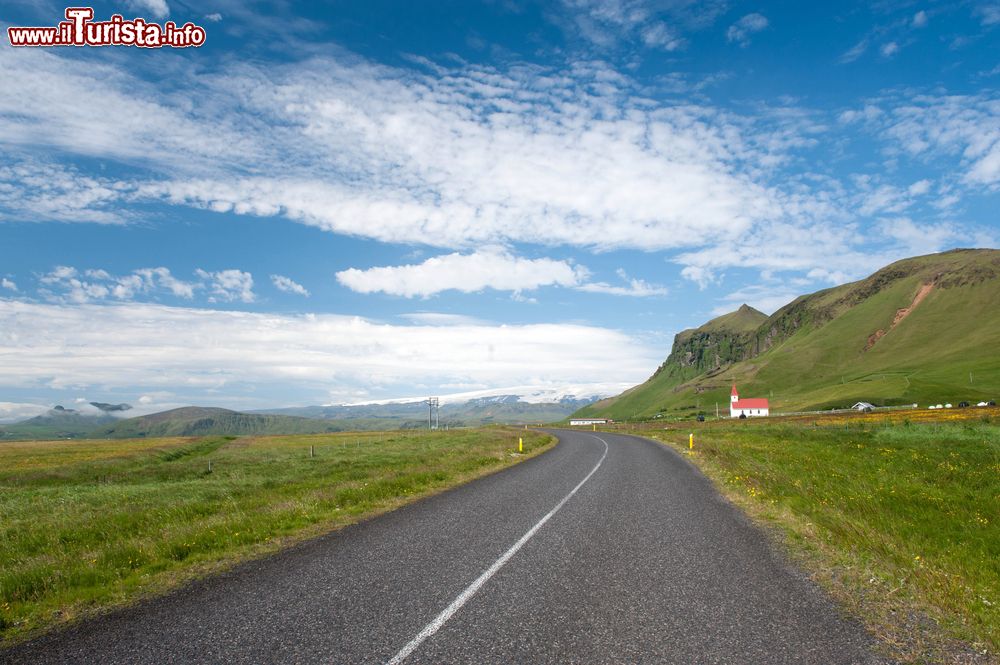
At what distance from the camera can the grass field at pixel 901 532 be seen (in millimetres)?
6035

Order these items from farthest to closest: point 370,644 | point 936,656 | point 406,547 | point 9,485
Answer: point 9,485 < point 406,547 < point 370,644 < point 936,656

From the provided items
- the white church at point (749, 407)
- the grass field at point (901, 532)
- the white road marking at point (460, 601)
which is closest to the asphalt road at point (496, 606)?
the white road marking at point (460, 601)

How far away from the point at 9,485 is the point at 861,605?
163ft

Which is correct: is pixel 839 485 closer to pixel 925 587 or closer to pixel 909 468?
pixel 909 468

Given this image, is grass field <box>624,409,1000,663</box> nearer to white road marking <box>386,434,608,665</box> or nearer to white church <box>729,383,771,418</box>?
white road marking <box>386,434,608,665</box>

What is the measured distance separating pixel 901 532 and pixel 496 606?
9190 mm

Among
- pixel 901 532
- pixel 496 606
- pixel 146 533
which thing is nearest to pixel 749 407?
pixel 901 532

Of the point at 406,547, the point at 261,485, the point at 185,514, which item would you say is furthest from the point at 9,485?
the point at 406,547

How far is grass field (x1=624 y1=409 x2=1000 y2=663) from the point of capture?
6.04 meters

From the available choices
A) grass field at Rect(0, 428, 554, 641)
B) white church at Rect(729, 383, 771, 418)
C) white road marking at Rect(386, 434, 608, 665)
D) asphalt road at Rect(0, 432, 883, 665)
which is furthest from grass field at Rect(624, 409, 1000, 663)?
white church at Rect(729, 383, 771, 418)

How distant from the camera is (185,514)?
1486 centimetres

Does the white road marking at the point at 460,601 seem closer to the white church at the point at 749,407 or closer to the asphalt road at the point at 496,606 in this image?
the asphalt road at the point at 496,606

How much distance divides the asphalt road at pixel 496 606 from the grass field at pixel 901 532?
0.60m

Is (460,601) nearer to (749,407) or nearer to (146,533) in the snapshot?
(146,533)
